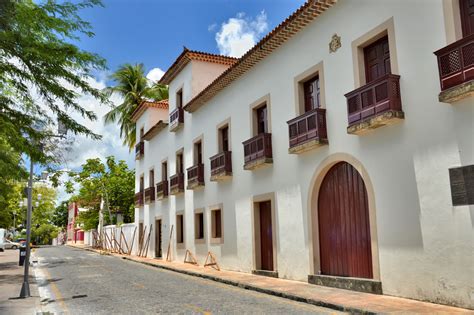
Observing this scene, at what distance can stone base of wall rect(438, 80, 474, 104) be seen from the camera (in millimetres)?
7338

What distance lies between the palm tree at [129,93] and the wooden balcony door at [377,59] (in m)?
27.6

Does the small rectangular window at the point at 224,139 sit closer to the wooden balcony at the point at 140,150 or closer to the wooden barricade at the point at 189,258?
the wooden barricade at the point at 189,258

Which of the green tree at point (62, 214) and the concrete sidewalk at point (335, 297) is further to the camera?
the green tree at point (62, 214)

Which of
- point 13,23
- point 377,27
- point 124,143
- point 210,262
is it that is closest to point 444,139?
point 377,27

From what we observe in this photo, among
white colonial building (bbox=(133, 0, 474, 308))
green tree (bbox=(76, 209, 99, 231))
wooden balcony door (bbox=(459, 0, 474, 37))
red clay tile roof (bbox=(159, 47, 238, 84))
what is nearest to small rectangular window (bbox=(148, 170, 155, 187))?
red clay tile roof (bbox=(159, 47, 238, 84))

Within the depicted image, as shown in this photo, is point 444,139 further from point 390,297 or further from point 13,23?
point 13,23

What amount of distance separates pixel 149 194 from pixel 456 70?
20.9 meters

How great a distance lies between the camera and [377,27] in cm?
980

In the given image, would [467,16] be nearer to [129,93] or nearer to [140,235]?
[140,235]

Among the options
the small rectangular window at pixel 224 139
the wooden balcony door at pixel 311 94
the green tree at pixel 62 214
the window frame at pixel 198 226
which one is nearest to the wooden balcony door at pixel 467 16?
the wooden balcony door at pixel 311 94

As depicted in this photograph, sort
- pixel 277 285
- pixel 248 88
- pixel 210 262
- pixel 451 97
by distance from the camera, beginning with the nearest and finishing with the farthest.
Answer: pixel 451 97, pixel 277 285, pixel 248 88, pixel 210 262

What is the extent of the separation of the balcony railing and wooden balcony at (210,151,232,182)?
9210mm

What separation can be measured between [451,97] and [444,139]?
802mm

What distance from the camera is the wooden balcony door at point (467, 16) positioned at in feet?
25.9
